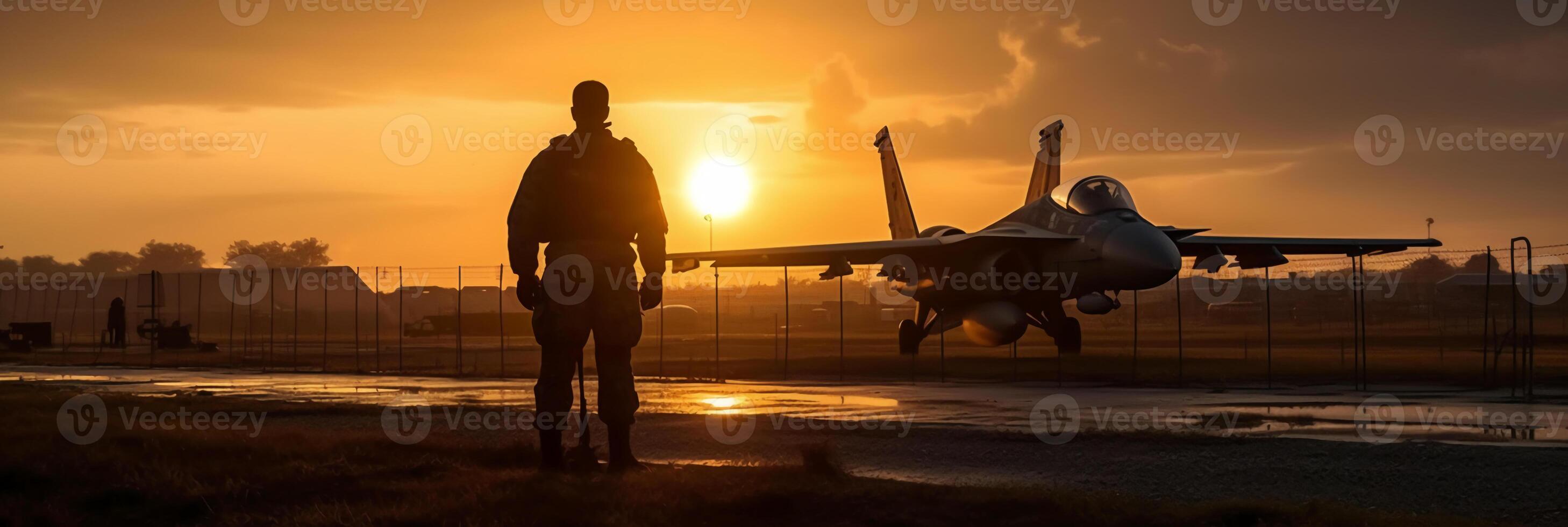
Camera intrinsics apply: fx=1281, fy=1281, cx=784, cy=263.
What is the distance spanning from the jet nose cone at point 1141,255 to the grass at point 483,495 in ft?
47.6

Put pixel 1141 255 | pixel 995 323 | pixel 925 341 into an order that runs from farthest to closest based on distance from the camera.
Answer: pixel 925 341
pixel 995 323
pixel 1141 255

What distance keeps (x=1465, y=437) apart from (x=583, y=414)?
8061 mm

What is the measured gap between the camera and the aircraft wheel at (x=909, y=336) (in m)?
29.4

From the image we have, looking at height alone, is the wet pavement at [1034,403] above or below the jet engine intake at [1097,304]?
below

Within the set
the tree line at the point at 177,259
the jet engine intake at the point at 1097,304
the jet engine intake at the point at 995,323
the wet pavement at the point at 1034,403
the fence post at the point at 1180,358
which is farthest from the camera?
the tree line at the point at 177,259

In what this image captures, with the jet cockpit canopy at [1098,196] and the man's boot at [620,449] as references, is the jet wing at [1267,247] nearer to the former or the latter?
the jet cockpit canopy at [1098,196]

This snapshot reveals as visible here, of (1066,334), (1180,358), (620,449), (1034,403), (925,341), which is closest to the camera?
(620,449)

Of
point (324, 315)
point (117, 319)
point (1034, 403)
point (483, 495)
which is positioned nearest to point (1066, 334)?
point (1034, 403)

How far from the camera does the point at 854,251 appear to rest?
2720 cm

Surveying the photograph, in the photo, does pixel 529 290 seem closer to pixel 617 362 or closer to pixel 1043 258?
pixel 617 362

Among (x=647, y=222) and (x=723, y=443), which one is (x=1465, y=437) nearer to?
(x=723, y=443)

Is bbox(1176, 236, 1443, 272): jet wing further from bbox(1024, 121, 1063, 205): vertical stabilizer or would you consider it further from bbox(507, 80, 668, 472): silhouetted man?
bbox(507, 80, 668, 472): silhouetted man

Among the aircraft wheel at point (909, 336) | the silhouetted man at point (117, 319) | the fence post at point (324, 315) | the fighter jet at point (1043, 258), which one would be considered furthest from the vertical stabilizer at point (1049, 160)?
the silhouetted man at point (117, 319)

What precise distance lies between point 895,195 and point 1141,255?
13996mm
